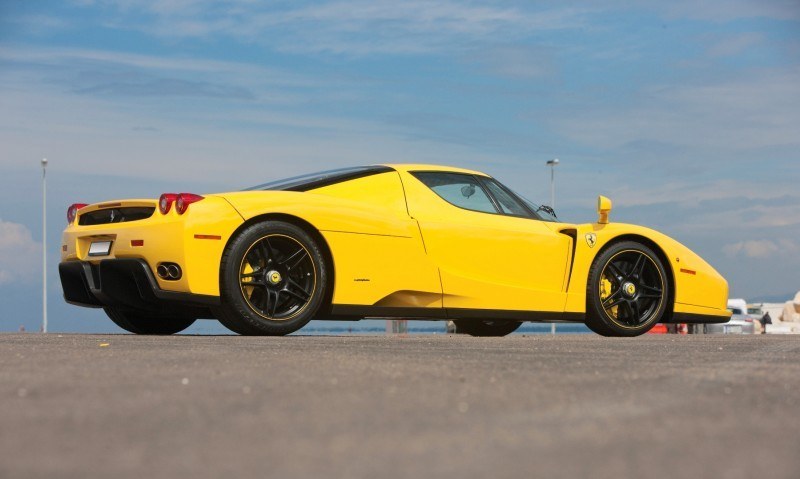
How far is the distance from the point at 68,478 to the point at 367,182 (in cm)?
691

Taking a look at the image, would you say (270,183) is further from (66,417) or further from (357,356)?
(66,417)

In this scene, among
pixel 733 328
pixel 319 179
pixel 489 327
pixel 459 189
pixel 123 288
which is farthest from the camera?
pixel 733 328

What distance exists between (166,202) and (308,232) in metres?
1.11

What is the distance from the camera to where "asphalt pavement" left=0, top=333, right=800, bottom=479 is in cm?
265

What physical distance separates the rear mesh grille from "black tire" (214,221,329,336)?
0.84 meters

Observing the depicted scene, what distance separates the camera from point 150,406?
367 centimetres

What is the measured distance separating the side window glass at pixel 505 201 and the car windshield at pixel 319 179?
1076 millimetres

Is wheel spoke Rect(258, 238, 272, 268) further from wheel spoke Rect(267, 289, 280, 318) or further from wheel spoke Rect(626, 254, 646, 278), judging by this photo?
wheel spoke Rect(626, 254, 646, 278)

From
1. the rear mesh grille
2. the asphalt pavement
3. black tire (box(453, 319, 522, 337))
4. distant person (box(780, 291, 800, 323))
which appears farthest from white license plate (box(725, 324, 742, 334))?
distant person (box(780, 291, 800, 323))

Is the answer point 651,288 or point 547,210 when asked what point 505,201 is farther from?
point 651,288

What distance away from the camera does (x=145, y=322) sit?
1028 cm

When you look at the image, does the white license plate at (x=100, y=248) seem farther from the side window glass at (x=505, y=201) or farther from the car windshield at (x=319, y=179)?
the side window glass at (x=505, y=201)

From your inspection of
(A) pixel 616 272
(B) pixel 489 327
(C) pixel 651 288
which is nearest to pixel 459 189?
(A) pixel 616 272

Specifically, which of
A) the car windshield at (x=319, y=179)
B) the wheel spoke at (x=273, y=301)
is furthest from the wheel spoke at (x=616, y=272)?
the wheel spoke at (x=273, y=301)
